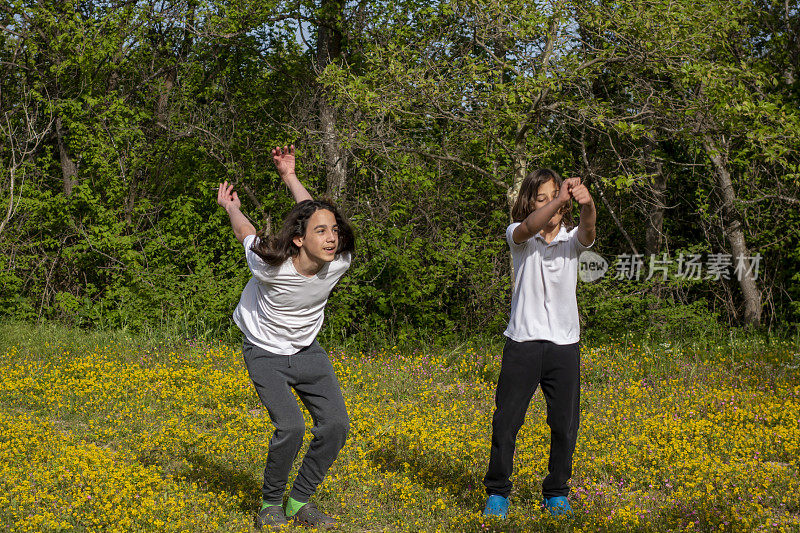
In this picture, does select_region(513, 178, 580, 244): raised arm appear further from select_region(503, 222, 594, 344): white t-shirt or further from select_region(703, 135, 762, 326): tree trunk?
select_region(703, 135, 762, 326): tree trunk

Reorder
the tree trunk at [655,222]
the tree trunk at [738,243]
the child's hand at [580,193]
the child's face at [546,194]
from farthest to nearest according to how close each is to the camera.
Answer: the tree trunk at [655,222] → the tree trunk at [738,243] → the child's face at [546,194] → the child's hand at [580,193]

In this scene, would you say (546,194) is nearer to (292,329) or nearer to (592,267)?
(292,329)

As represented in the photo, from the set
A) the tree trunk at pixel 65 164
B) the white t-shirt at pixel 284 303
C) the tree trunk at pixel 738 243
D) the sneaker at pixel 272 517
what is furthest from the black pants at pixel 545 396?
the tree trunk at pixel 65 164

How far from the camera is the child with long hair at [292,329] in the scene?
425cm

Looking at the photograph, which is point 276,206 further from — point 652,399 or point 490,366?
point 652,399

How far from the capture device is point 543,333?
428 centimetres

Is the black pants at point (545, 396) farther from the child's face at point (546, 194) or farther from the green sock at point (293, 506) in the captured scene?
the green sock at point (293, 506)

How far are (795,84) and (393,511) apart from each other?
8.72 meters

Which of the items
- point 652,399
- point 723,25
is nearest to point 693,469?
point 652,399

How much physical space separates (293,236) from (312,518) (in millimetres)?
1636

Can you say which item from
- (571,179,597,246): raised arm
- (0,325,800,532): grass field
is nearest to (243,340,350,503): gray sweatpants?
(0,325,800,532): grass field

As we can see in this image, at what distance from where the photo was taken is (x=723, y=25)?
819 cm

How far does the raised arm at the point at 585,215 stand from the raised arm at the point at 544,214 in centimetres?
4

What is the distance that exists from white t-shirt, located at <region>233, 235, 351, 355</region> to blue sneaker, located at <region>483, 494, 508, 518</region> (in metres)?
1.36
